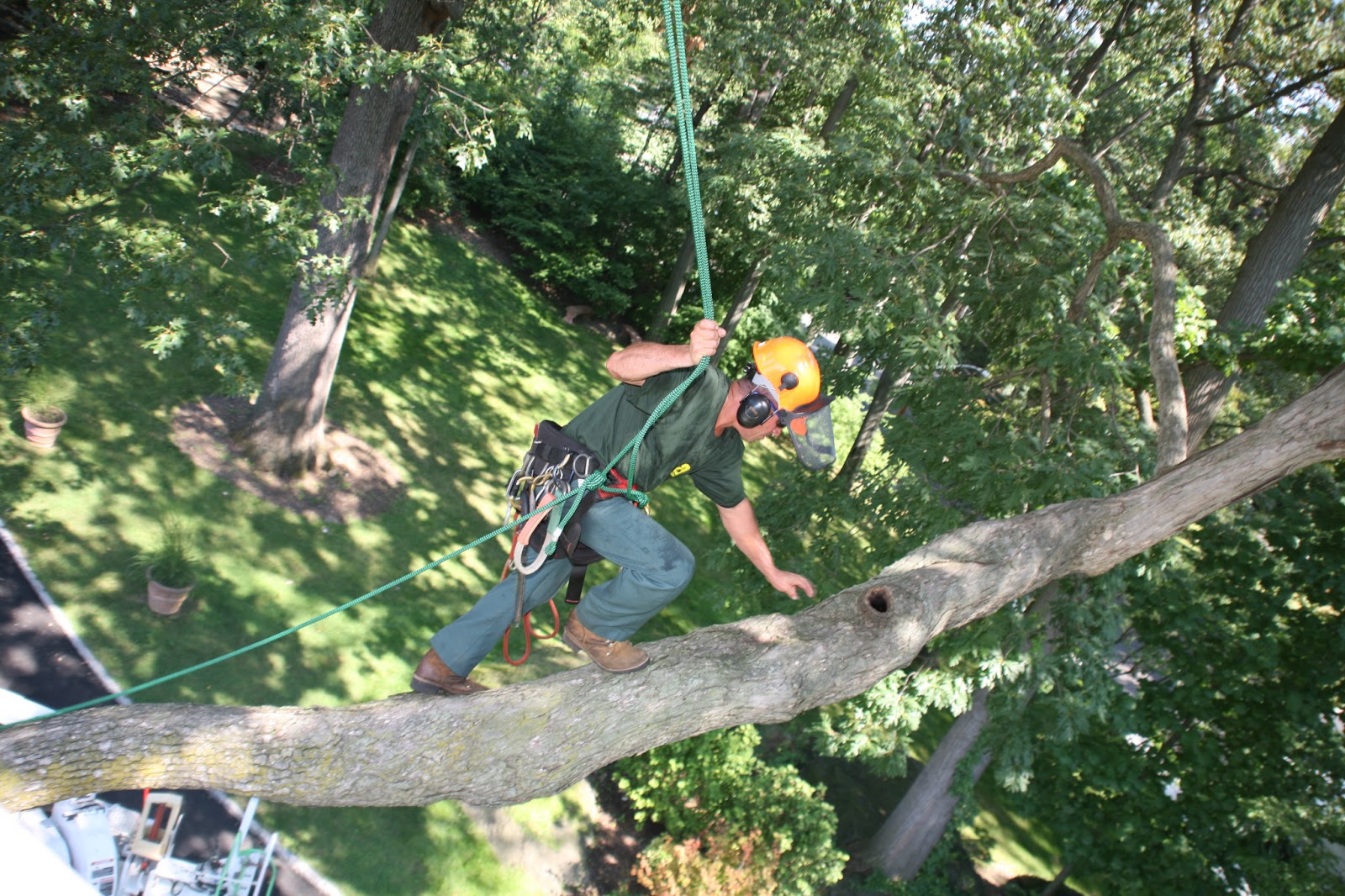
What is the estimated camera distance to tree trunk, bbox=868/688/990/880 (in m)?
10.2

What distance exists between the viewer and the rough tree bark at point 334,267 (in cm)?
818

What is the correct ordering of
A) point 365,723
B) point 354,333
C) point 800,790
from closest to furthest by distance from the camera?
point 365,723 → point 800,790 → point 354,333

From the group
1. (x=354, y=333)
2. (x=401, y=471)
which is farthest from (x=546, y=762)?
(x=354, y=333)

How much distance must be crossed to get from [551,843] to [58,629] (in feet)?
16.1

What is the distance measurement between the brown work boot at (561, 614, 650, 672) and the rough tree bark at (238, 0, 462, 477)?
4.79 metres

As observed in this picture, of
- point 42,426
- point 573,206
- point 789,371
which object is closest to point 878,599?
point 789,371

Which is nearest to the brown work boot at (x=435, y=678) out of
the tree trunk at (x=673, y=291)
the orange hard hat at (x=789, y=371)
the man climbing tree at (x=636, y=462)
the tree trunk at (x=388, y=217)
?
the man climbing tree at (x=636, y=462)

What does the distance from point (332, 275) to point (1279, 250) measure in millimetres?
8951

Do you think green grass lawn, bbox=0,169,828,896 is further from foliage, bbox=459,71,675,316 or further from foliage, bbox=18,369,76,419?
foliage, bbox=459,71,675,316

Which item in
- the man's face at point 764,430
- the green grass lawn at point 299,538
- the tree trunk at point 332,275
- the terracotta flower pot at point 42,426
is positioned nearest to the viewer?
the man's face at point 764,430

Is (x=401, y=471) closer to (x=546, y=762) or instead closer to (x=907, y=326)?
(x=907, y=326)

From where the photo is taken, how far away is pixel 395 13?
881 cm

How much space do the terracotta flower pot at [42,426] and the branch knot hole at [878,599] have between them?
886 cm

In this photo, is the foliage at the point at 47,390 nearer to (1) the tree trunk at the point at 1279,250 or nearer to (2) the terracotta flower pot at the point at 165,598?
(2) the terracotta flower pot at the point at 165,598
